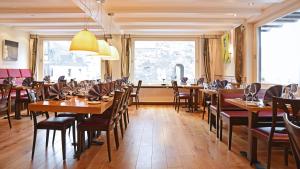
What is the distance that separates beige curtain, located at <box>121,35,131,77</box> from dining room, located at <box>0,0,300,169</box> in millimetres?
38

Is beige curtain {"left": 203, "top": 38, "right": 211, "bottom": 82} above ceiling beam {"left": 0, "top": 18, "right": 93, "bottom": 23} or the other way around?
the other way around

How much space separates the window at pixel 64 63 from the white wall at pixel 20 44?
0.81 metres

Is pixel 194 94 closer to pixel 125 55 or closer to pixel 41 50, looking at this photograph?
pixel 125 55

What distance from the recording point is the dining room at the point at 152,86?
3.57 metres

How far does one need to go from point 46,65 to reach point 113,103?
8.36 m

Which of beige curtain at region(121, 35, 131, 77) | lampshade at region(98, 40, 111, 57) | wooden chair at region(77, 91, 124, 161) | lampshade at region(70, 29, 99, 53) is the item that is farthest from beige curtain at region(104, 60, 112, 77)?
wooden chair at region(77, 91, 124, 161)

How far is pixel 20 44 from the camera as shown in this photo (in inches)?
391

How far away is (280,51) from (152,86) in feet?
16.3

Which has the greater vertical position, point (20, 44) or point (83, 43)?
point (20, 44)

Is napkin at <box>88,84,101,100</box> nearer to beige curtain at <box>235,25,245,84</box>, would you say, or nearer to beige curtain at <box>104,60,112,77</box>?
beige curtain at <box>235,25,245,84</box>

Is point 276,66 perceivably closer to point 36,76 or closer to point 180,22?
point 180,22

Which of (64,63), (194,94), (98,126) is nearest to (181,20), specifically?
(194,94)

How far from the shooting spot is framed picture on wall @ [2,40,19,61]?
8.91m

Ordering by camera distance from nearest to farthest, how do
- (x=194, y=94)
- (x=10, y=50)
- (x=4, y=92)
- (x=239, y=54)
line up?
1. (x=4, y=92)
2. (x=239, y=54)
3. (x=194, y=94)
4. (x=10, y=50)
